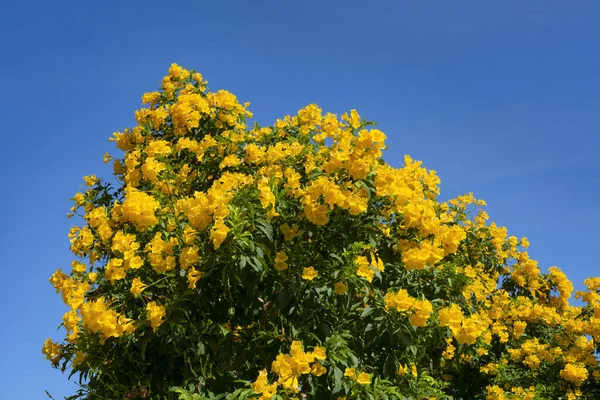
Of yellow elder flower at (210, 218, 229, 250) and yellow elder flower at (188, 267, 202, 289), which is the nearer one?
yellow elder flower at (210, 218, 229, 250)

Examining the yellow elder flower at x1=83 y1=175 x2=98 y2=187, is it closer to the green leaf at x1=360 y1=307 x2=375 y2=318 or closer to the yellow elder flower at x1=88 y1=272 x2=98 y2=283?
the yellow elder flower at x1=88 y1=272 x2=98 y2=283

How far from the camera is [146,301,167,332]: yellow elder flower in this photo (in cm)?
420

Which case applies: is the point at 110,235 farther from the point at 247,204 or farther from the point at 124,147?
the point at 124,147

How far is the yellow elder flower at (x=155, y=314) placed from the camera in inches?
165

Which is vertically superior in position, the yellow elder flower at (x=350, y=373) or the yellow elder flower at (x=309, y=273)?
the yellow elder flower at (x=309, y=273)

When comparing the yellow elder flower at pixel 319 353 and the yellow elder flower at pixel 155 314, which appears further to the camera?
the yellow elder flower at pixel 155 314

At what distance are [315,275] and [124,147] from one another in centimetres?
369

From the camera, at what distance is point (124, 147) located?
22.7 feet

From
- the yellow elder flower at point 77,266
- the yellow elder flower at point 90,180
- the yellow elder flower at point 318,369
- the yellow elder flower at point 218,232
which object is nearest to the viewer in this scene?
the yellow elder flower at point 218,232

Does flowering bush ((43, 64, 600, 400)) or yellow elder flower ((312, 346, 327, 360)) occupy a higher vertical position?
flowering bush ((43, 64, 600, 400))

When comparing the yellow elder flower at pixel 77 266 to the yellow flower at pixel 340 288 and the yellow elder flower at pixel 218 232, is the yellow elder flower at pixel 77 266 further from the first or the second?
the yellow flower at pixel 340 288

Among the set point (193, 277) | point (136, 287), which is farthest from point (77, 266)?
point (193, 277)

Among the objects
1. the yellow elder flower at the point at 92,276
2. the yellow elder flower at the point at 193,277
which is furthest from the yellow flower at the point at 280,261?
the yellow elder flower at the point at 92,276

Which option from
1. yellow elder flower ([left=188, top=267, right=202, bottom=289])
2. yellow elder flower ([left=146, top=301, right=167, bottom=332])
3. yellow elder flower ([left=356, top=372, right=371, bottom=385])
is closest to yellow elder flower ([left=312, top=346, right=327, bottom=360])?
yellow elder flower ([left=356, top=372, right=371, bottom=385])
